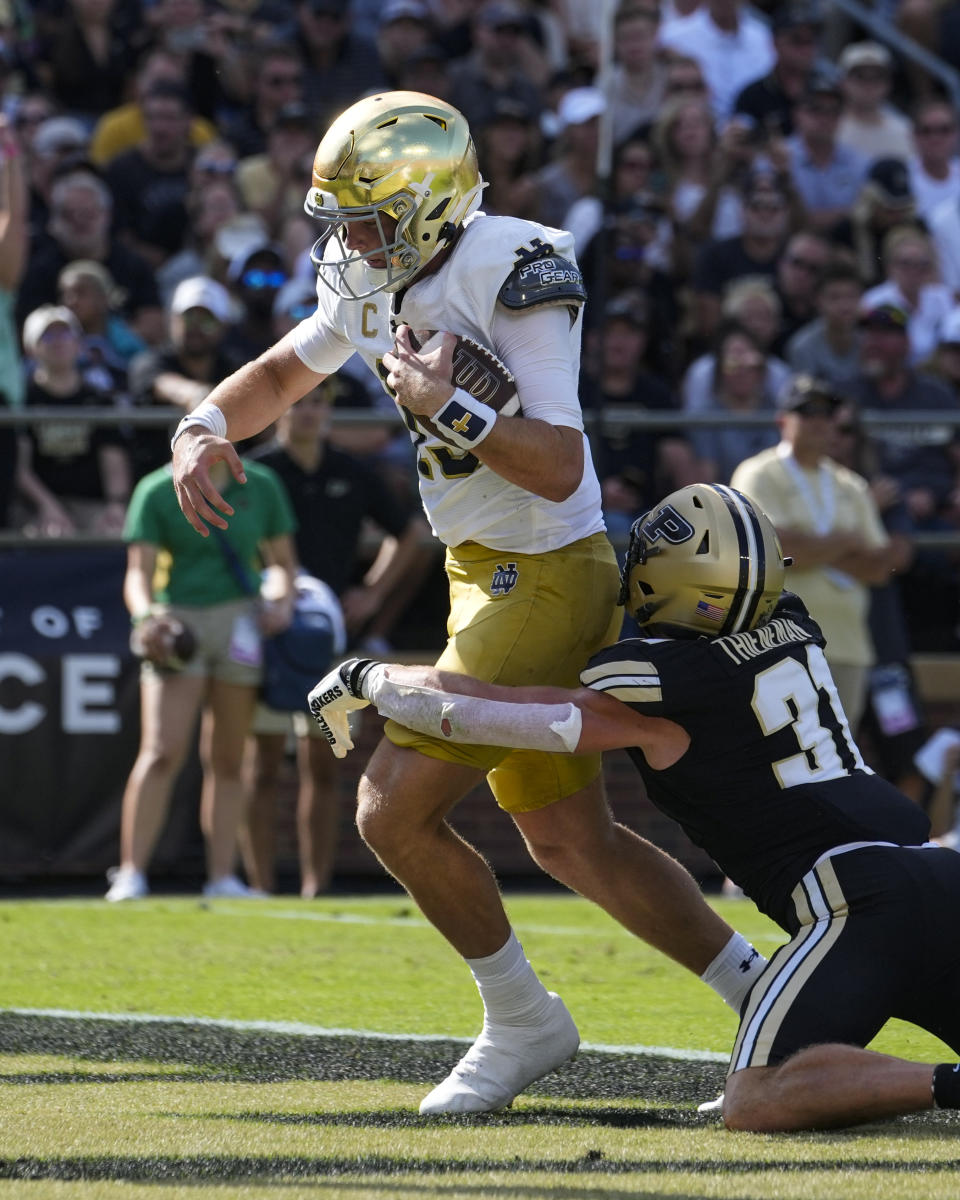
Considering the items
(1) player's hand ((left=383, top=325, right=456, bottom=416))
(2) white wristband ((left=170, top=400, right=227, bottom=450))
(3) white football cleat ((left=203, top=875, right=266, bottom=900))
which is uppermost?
(1) player's hand ((left=383, top=325, right=456, bottom=416))

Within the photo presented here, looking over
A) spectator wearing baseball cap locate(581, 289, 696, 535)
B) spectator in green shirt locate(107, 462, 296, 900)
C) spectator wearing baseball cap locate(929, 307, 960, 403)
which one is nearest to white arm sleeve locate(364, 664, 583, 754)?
spectator in green shirt locate(107, 462, 296, 900)

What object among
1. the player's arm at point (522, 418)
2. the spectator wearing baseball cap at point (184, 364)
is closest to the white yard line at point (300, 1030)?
the player's arm at point (522, 418)

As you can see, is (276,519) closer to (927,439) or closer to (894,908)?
(927,439)

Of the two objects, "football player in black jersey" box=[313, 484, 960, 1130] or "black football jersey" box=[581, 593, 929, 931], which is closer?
"football player in black jersey" box=[313, 484, 960, 1130]

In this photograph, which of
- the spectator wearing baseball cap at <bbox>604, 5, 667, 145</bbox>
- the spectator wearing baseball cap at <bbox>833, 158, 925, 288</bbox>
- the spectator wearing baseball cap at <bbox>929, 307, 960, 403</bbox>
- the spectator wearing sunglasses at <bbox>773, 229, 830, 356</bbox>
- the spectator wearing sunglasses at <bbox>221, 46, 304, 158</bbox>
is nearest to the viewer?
the spectator wearing baseball cap at <bbox>929, 307, 960, 403</bbox>

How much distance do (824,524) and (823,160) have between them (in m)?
4.69

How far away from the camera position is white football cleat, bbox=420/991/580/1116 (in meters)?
4.34

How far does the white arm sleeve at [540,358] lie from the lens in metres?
4.36

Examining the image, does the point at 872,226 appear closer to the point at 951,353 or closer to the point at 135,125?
the point at 951,353

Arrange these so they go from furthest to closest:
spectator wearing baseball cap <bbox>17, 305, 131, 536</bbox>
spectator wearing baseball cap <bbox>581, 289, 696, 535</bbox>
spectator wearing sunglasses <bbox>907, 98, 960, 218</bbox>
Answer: spectator wearing sunglasses <bbox>907, 98, 960, 218</bbox>
spectator wearing baseball cap <bbox>581, 289, 696, 535</bbox>
spectator wearing baseball cap <bbox>17, 305, 131, 536</bbox>

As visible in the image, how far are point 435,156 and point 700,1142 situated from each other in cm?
213

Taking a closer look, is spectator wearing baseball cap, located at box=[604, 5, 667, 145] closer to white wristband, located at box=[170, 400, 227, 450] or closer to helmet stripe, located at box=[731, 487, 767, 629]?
white wristband, located at box=[170, 400, 227, 450]

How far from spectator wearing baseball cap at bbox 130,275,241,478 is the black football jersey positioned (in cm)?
542

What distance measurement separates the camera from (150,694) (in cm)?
871
